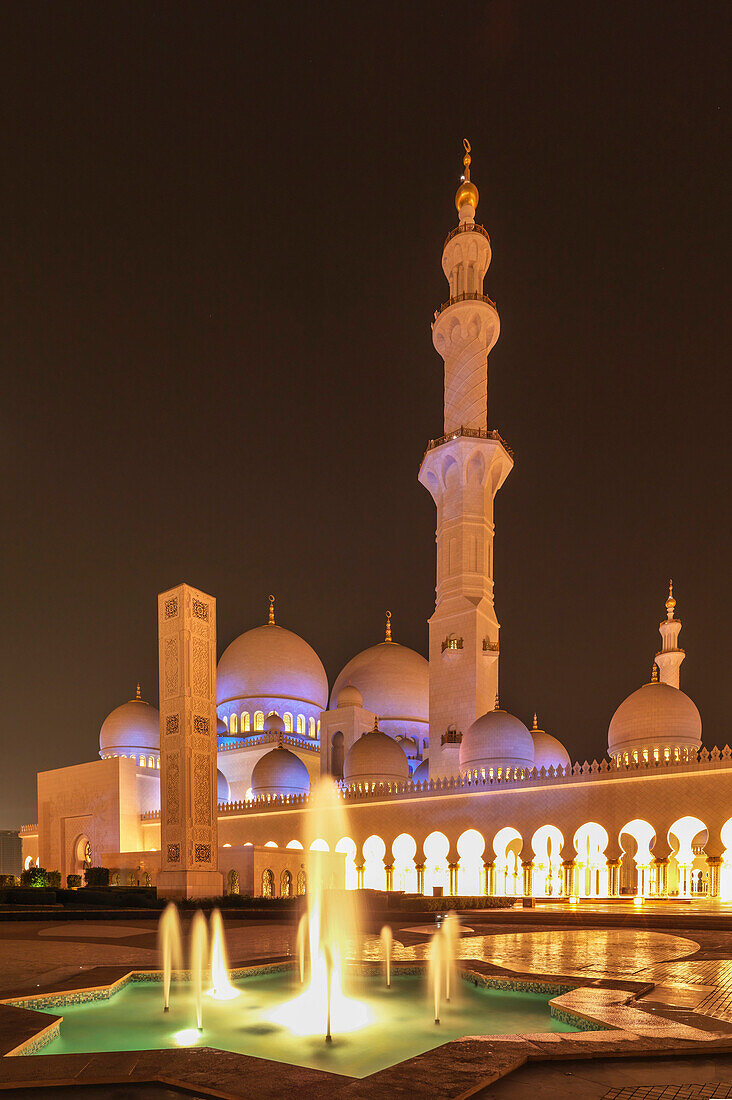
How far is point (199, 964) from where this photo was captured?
19.9 feet

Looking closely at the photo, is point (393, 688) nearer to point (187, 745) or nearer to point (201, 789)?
point (201, 789)

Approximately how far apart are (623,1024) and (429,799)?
20312 mm

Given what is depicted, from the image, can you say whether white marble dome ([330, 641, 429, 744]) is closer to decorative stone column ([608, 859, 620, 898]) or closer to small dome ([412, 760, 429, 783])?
small dome ([412, 760, 429, 783])

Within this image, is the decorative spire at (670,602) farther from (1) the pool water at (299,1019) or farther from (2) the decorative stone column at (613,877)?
(1) the pool water at (299,1019)

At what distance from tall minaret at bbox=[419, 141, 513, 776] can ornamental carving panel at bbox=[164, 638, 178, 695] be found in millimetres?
11366

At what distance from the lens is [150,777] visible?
31.8 m

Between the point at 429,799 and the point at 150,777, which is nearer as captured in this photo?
the point at 429,799

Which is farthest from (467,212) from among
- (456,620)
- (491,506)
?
(456,620)

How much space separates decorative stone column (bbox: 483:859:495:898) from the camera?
2209cm

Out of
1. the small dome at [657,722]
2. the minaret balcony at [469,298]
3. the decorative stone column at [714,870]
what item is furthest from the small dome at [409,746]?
the minaret balcony at [469,298]

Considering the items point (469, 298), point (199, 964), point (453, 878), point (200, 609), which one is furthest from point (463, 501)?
point (199, 964)

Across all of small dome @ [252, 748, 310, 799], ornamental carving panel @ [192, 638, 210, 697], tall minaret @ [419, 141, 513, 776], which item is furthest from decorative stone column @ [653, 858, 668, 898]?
small dome @ [252, 748, 310, 799]

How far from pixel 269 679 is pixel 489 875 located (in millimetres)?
15477

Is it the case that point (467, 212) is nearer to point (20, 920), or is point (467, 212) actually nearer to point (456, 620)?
point (456, 620)
